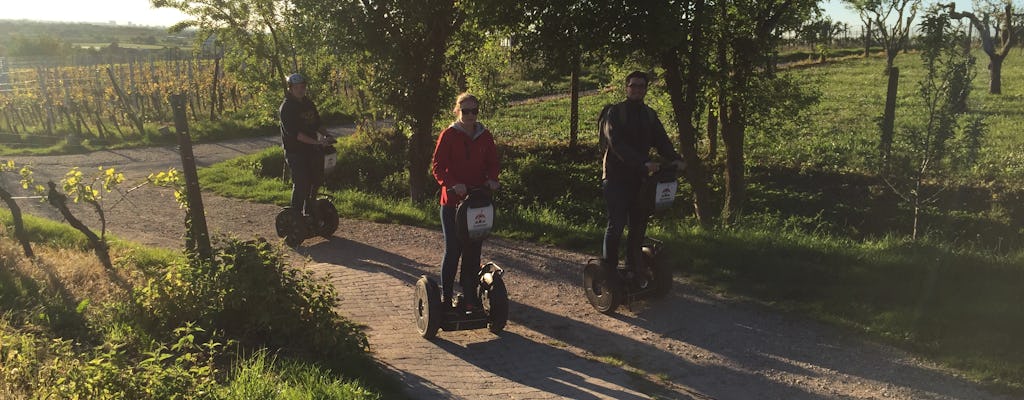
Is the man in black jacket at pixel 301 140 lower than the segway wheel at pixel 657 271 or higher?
higher

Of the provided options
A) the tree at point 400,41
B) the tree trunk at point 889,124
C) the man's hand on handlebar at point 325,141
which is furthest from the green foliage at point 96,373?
the tree trunk at point 889,124

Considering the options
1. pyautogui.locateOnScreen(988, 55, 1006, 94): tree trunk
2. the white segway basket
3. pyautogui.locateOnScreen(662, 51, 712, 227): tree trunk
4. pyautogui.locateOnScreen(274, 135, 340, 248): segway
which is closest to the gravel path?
pyautogui.locateOnScreen(274, 135, 340, 248): segway

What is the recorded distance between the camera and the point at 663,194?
6133 mm

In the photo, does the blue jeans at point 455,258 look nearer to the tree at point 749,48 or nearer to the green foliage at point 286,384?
the green foliage at point 286,384

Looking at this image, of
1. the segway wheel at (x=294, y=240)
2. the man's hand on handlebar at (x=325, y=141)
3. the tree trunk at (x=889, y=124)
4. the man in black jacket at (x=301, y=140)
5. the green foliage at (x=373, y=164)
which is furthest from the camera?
the green foliage at (x=373, y=164)

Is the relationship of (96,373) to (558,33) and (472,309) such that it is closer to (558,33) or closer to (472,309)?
(472,309)

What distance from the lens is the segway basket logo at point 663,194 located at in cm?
612

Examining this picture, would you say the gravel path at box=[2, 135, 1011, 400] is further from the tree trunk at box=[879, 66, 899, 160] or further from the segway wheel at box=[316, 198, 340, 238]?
the tree trunk at box=[879, 66, 899, 160]

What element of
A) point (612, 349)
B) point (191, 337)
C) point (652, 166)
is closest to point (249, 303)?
point (191, 337)

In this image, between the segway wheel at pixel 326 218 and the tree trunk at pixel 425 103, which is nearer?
the segway wheel at pixel 326 218

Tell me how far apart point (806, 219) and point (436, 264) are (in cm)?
614

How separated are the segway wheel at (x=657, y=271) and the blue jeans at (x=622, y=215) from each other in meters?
0.22

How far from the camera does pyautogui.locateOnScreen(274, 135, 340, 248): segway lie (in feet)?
29.3

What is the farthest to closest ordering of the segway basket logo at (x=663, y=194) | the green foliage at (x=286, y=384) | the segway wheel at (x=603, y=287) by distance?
1. the segway wheel at (x=603, y=287)
2. the segway basket logo at (x=663, y=194)
3. the green foliage at (x=286, y=384)
